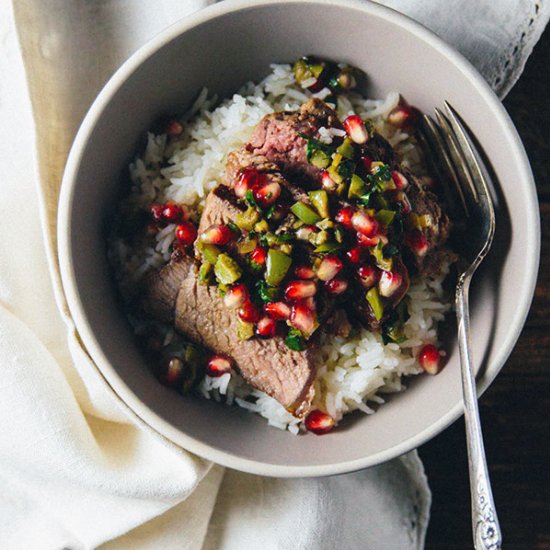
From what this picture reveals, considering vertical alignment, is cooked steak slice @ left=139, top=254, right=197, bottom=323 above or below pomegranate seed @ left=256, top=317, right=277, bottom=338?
below

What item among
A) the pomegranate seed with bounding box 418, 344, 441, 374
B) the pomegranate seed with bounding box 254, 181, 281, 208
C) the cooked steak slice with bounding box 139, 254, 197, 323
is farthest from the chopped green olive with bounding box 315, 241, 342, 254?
the pomegranate seed with bounding box 418, 344, 441, 374

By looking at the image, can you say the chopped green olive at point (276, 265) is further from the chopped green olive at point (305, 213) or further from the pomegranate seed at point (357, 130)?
the pomegranate seed at point (357, 130)

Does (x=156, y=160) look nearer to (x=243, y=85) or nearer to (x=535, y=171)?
(x=243, y=85)

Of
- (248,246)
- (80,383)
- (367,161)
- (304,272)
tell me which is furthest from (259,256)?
(80,383)

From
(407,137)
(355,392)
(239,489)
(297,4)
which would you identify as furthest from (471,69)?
(239,489)

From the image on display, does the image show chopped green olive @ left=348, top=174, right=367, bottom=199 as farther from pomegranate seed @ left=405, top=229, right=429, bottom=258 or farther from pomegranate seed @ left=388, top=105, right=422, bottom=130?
pomegranate seed @ left=388, top=105, right=422, bottom=130

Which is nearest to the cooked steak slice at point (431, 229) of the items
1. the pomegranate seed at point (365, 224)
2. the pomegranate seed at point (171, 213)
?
the pomegranate seed at point (365, 224)
